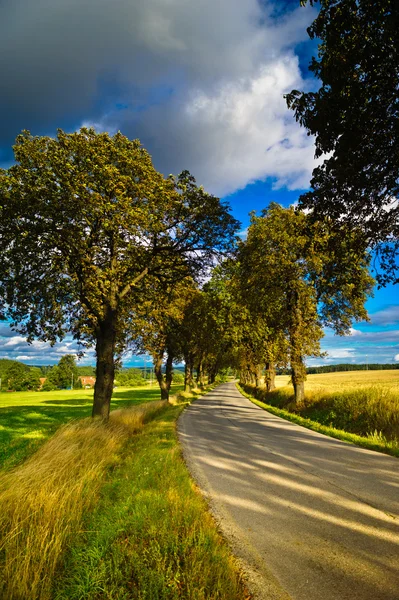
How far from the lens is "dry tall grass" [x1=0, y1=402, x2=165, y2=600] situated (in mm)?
3439

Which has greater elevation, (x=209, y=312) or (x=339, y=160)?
(x=339, y=160)

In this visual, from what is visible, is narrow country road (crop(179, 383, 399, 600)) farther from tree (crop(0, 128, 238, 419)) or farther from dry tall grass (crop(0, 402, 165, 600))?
tree (crop(0, 128, 238, 419))

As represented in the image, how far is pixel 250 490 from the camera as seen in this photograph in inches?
235

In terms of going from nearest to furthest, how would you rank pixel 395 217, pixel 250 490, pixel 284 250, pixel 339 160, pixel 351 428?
pixel 250 490
pixel 339 160
pixel 395 217
pixel 351 428
pixel 284 250

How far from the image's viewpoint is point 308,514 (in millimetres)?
4816

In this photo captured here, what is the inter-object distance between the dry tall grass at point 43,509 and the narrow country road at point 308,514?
7.10 ft

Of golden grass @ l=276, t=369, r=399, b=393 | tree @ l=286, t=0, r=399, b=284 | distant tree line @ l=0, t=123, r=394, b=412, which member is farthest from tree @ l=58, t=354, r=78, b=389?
tree @ l=286, t=0, r=399, b=284

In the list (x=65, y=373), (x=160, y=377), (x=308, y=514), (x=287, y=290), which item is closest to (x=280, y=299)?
(x=287, y=290)

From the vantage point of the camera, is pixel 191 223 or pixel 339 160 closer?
pixel 339 160

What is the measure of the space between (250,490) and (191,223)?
950 centimetres

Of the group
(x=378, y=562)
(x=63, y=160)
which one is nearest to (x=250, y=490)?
(x=378, y=562)

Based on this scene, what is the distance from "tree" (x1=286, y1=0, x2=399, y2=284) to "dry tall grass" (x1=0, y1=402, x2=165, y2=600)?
8.74 m

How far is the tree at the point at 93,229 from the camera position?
392 inches

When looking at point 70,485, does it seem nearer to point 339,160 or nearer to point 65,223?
point 65,223
